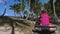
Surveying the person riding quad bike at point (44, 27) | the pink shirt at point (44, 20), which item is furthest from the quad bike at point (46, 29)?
the pink shirt at point (44, 20)

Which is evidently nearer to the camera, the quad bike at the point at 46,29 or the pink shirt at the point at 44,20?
the quad bike at the point at 46,29

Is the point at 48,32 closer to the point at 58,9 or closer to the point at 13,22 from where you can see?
the point at 13,22

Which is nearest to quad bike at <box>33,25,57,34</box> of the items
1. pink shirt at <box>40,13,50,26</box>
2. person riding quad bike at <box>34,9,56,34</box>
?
person riding quad bike at <box>34,9,56,34</box>

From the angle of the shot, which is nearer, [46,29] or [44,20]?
[46,29]

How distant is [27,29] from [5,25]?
1.21 metres

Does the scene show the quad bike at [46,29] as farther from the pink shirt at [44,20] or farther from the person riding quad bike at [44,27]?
the pink shirt at [44,20]

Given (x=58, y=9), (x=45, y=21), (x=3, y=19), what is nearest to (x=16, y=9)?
(x=58, y=9)

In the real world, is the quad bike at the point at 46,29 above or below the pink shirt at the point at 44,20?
below

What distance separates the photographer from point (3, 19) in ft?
36.4

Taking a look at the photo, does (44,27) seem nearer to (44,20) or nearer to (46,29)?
(46,29)

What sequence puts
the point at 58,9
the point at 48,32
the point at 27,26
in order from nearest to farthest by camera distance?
the point at 48,32 < the point at 27,26 < the point at 58,9

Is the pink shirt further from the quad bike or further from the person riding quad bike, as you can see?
the quad bike

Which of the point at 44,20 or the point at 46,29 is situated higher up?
the point at 44,20

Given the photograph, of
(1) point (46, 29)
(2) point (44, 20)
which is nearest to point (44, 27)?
(1) point (46, 29)
